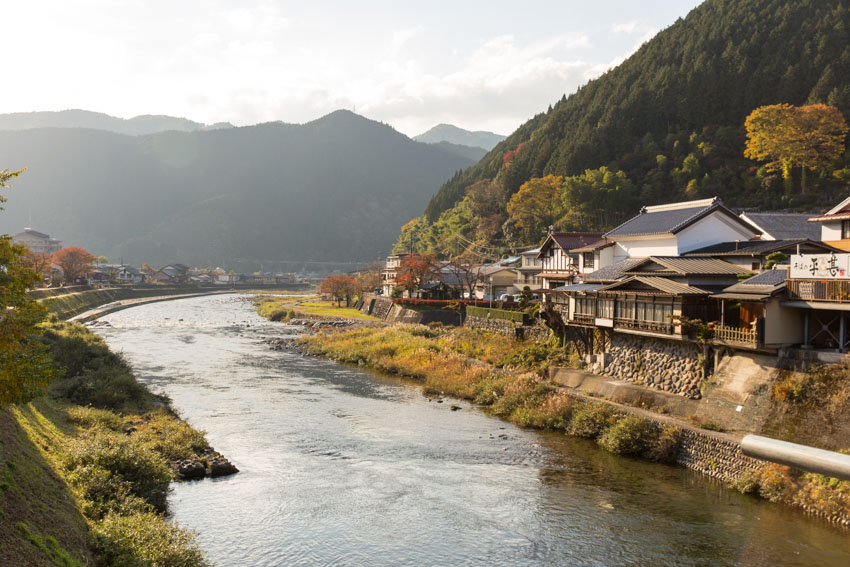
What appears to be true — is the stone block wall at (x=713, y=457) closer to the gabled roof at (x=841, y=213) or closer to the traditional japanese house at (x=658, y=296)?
the traditional japanese house at (x=658, y=296)

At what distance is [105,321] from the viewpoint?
69250 mm

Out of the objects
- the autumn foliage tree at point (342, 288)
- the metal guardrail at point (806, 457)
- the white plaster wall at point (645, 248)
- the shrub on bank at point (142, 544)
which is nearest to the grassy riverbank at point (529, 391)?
the white plaster wall at point (645, 248)

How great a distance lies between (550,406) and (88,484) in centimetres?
1817

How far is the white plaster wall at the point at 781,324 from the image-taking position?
767 inches

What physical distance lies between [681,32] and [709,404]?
277 ft

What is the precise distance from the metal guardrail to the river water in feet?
45.1

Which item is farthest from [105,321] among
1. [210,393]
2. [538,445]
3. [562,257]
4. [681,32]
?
[681,32]

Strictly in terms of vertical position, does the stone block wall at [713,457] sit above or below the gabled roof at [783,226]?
below

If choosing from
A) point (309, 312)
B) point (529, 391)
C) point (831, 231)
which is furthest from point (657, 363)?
point (309, 312)

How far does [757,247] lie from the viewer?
25812 mm

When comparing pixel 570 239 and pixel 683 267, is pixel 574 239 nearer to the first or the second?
pixel 570 239

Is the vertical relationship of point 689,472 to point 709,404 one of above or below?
below

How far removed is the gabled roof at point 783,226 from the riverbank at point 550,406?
40.3 feet

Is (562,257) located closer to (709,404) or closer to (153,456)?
(709,404)
